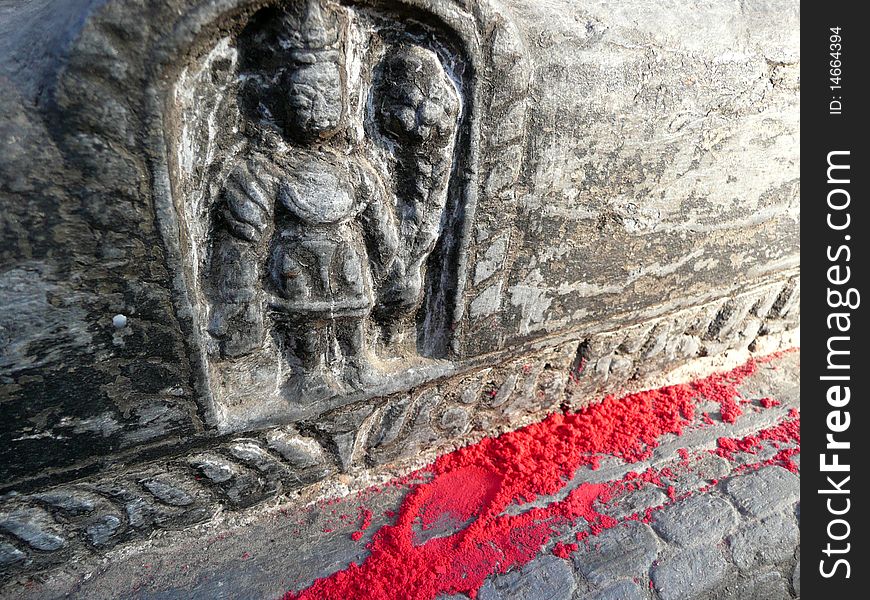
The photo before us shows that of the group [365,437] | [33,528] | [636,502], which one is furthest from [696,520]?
[33,528]

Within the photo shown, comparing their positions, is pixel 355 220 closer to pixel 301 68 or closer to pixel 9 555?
pixel 301 68

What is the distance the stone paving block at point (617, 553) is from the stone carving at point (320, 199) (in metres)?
0.76

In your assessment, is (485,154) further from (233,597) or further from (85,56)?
(233,597)

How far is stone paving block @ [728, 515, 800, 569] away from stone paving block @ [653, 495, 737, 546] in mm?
44

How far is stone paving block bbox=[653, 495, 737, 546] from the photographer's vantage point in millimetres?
1731

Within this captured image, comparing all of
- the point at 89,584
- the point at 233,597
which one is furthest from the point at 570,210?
the point at 89,584

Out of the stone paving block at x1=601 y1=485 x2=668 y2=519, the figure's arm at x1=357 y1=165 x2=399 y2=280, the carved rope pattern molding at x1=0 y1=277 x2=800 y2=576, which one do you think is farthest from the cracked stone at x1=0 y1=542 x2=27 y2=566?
the stone paving block at x1=601 y1=485 x2=668 y2=519

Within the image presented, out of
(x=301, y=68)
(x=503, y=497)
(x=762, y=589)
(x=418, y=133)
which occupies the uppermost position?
(x=301, y=68)

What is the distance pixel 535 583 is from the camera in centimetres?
159

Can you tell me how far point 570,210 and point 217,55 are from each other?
915mm

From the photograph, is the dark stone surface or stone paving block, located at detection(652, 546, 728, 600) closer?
the dark stone surface

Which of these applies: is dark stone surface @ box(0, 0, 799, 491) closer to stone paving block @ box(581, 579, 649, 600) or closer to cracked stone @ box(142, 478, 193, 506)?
cracked stone @ box(142, 478, 193, 506)

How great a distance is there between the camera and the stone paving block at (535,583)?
1.55 meters

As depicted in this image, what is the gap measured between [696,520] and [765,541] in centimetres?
18
